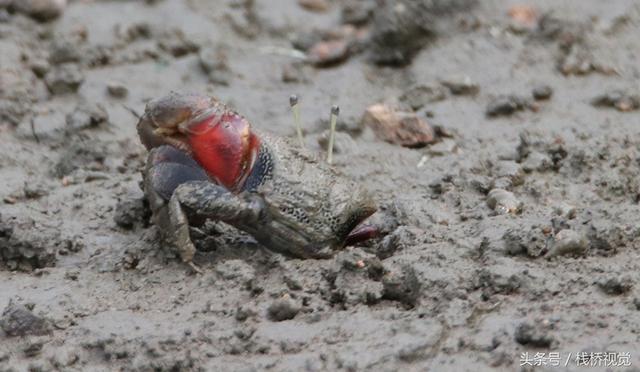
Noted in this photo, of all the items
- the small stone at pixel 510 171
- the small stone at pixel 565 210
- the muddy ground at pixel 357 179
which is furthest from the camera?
the small stone at pixel 510 171

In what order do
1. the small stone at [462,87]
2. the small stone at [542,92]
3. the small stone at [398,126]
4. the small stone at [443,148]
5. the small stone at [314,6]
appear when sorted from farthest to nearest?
the small stone at [314,6] < the small stone at [462,87] < the small stone at [542,92] < the small stone at [398,126] < the small stone at [443,148]

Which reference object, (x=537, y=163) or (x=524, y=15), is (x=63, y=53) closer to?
(x=524, y=15)

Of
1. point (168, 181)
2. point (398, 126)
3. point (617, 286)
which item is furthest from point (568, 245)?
point (398, 126)

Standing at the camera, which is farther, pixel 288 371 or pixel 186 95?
pixel 186 95

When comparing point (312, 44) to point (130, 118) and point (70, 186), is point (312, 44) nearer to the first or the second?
point (130, 118)

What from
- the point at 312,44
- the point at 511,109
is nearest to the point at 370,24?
the point at 312,44

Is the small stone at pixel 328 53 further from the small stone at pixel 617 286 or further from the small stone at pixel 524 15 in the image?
the small stone at pixel 617 286

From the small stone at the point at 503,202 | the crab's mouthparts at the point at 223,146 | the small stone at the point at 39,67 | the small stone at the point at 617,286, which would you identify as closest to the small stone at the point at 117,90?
the small stone at the point at 39,67
